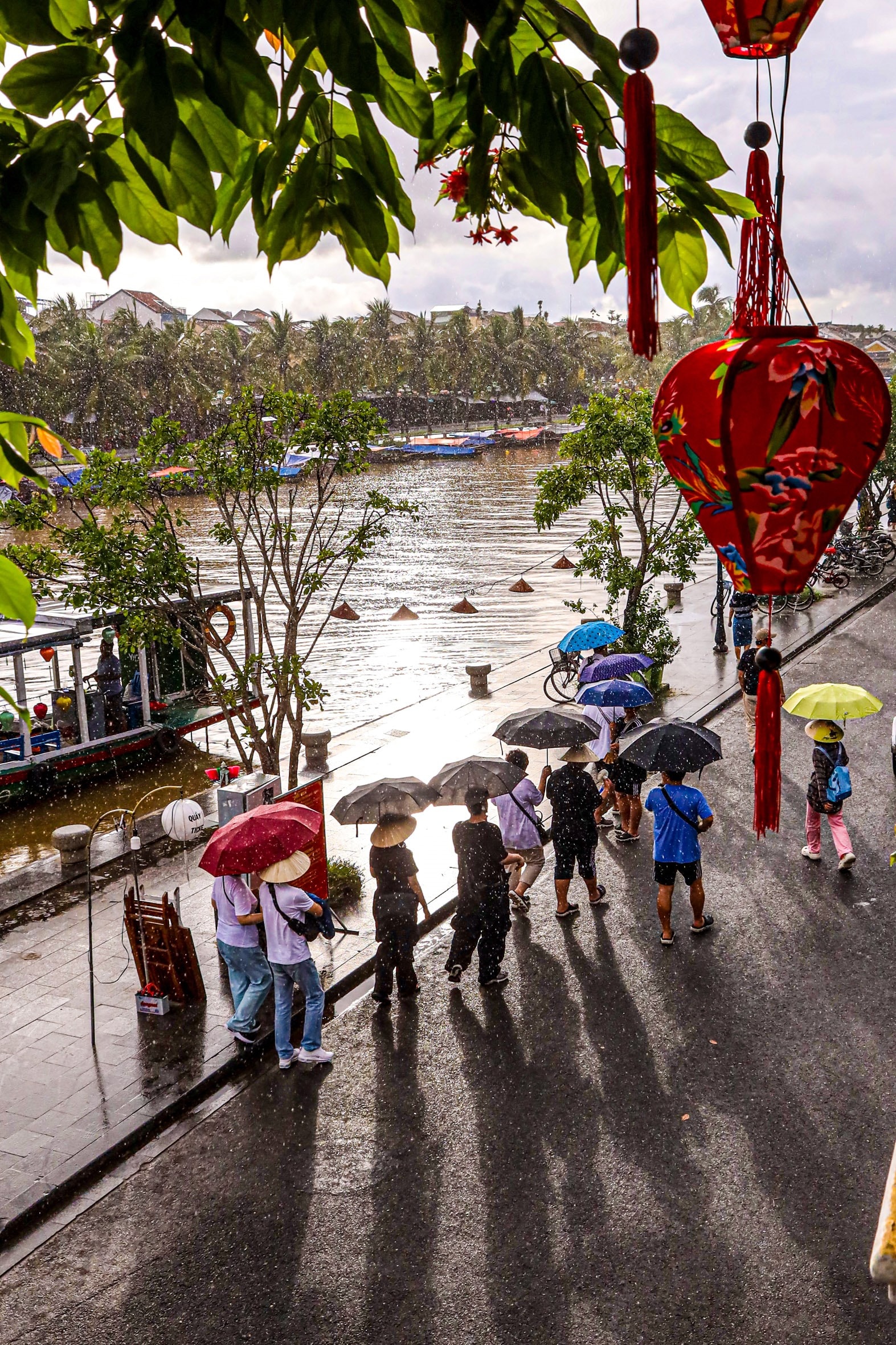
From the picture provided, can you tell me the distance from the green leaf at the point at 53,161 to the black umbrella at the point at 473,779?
310 inches

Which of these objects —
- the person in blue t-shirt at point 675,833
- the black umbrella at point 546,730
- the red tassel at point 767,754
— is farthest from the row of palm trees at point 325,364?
the red tassel at point 767,754

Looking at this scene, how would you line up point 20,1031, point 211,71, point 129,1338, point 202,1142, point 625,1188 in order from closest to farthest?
point 211,71 → point 129,1338 → point 625,1188 → point 202,1142 → point 20,1031

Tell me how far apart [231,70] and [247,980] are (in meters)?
7.48

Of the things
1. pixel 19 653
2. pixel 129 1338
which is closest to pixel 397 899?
pixel 129 1338

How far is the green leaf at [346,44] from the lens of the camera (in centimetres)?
186

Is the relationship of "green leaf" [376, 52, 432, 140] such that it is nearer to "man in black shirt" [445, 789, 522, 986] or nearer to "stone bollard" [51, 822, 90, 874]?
"man in black shirt" [445, 789, 522, 986]

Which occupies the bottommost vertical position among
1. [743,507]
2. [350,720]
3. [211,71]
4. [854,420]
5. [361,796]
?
[350,720]

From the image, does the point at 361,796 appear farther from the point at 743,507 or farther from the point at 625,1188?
the point at 743,507

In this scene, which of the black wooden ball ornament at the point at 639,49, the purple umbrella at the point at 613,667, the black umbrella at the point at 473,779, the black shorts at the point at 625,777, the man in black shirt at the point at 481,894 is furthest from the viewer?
the purple umbrella at the point at 613,667

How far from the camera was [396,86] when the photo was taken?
2.21 m

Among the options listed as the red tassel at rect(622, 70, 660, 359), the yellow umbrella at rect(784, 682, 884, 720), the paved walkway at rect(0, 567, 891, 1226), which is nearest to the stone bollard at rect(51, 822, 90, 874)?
the paved walkway at rect(0, 567, 891, 1226)

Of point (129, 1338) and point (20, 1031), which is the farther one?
point (20, 1031)

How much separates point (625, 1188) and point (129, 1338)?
9.42ft

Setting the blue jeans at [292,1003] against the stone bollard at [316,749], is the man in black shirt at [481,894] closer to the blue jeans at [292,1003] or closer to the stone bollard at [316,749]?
the blue jeans at [292,1003]
